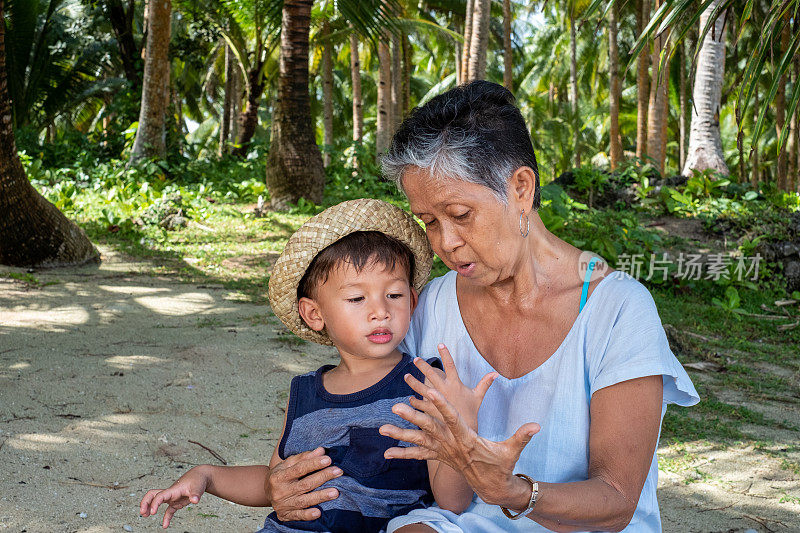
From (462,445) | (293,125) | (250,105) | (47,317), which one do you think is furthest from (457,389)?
(250,105)

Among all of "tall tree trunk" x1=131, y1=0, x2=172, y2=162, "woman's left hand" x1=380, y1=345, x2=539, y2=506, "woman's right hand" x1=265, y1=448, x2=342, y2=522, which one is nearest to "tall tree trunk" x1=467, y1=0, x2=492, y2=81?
"tall tree trunk" x1=131, y1=0, x2=172, y2=162

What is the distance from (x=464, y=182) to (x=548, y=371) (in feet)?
1.75

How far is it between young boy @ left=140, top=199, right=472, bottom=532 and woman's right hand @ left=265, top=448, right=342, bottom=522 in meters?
0.04

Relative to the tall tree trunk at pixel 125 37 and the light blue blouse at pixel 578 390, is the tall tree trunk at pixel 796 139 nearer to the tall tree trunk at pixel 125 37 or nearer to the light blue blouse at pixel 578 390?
the light blue blouse at pixel 578 390

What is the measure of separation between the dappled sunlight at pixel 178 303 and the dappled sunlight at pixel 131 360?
0.97 meters

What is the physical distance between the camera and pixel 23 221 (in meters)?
5.88

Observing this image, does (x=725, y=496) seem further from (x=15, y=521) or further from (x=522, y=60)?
(x=522, y=60)

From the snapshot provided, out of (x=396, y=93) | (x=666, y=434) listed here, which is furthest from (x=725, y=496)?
(x=396, y=93)

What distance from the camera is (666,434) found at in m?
3.74

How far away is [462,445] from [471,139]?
76cm

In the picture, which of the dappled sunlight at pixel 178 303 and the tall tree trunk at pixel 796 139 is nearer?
the tall tree trunk at pixel 796 139

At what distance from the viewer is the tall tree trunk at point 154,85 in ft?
30.9

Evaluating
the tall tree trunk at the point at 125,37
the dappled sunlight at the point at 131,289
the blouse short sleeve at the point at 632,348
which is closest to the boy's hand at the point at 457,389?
the blouse short sleeve at the point at 632,348

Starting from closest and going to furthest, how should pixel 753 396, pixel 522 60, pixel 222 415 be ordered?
pixel 222 415, pixel 753 396, pixel 522 60
